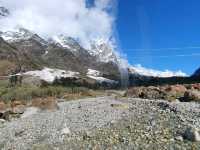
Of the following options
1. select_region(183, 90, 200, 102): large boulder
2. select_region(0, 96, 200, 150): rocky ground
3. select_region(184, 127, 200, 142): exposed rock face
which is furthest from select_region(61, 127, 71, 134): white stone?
select_region(183, 90, 200, 102): large boulder

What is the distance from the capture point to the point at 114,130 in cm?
2666

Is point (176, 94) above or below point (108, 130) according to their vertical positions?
above

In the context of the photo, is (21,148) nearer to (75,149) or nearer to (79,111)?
(75,149)

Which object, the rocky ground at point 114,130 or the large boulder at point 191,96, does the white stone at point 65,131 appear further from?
the large boulder at point 191,96

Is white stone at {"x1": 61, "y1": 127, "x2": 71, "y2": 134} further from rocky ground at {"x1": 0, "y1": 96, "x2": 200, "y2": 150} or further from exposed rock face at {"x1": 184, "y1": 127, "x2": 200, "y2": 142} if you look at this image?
exposed rock face at {"x1": 184, "y1": 127, "x2": 200, "y2": 142}

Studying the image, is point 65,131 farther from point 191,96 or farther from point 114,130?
point 191,96

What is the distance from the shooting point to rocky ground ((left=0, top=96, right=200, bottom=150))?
22.7 m

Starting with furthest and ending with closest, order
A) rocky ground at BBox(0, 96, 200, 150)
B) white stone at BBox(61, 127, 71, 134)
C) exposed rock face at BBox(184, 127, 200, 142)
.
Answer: white stone at BBox(61, 127, 71, 134) < rocky ground at BBox(0, 96, 200, 150) < exposed rock face at BBox(184, 127, 200, 142)

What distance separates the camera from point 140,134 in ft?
80.3

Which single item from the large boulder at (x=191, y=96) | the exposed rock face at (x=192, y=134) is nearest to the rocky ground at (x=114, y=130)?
the exposed rock face at (x=192, y=134)

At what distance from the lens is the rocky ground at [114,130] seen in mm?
22734

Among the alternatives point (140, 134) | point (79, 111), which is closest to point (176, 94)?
point (79, 111)

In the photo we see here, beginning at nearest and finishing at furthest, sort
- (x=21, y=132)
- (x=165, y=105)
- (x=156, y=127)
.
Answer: (x=156, y=127), (x=21, y=132), (x=165, y=105)

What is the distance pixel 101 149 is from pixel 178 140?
13.4 ft
